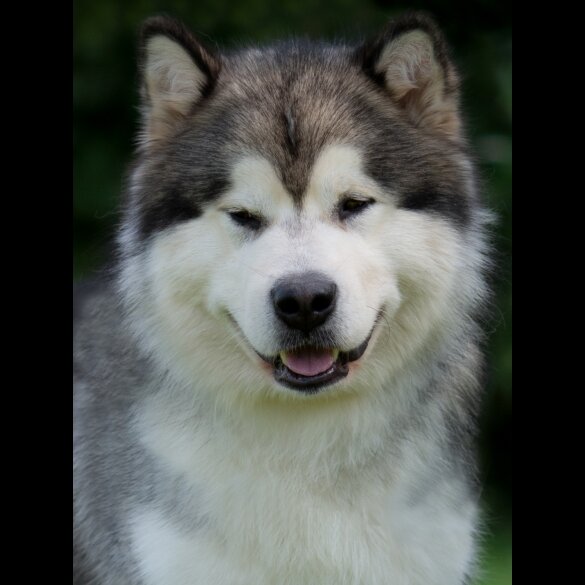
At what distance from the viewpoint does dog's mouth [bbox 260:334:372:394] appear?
11.6 ft

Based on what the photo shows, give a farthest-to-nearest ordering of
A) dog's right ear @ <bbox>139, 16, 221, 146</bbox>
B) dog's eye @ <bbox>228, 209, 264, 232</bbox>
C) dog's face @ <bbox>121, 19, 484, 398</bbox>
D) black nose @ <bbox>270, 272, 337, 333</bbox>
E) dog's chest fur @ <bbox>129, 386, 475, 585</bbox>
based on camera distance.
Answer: dog's right ear @ <bbox>139, 16, 221, 146</bbox> → dog's chest fur @ <bbox>129, 386, 475, 585</bbox> → dog's eye @ <bbox>228, 209, 264, 232</bbox> → dog's face @ <bbox>121, 19, 484, 398</bbox> → black nose @ <bbox>270, 272, 337, 333</bbox>

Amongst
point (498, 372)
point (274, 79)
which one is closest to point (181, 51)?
point (274, 79)

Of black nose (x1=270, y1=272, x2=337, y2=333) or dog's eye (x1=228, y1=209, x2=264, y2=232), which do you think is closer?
black nose (x1=270, y1=272, x2=337, y2=333)

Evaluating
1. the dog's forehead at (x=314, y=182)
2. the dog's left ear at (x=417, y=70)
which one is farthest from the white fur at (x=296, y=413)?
the dog's left ear at (x=417, y=70)

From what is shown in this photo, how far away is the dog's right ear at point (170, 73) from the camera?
12.4ft

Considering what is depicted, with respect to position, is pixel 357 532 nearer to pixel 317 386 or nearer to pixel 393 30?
pixel 317 386

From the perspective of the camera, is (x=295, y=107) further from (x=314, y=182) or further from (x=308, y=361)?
(x=308, y=361)

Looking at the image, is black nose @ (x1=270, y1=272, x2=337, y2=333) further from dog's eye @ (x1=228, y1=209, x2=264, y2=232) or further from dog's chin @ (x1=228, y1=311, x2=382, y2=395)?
dog's eye @ (x1=228, y1=209, x2=264, y2=232)

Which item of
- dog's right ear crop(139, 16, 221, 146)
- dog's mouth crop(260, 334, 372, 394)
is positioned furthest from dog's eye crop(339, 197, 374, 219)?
dog's right ear crop(139, 16, 221, 146)

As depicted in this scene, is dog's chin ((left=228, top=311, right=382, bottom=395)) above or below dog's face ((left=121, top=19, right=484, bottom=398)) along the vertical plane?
below

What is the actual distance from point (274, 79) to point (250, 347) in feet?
3.26

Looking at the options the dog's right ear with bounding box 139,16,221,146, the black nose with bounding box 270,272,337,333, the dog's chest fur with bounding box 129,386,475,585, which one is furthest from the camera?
the dog's right ear with bounding box 139,16,221,146

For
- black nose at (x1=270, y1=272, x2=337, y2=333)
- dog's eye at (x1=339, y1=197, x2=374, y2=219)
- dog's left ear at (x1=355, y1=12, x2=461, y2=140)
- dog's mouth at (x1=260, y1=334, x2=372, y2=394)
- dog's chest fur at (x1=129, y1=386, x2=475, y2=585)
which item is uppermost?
dog's left ear at (x1=355, y1=12, x2=461, y2=140)

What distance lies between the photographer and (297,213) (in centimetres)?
352
